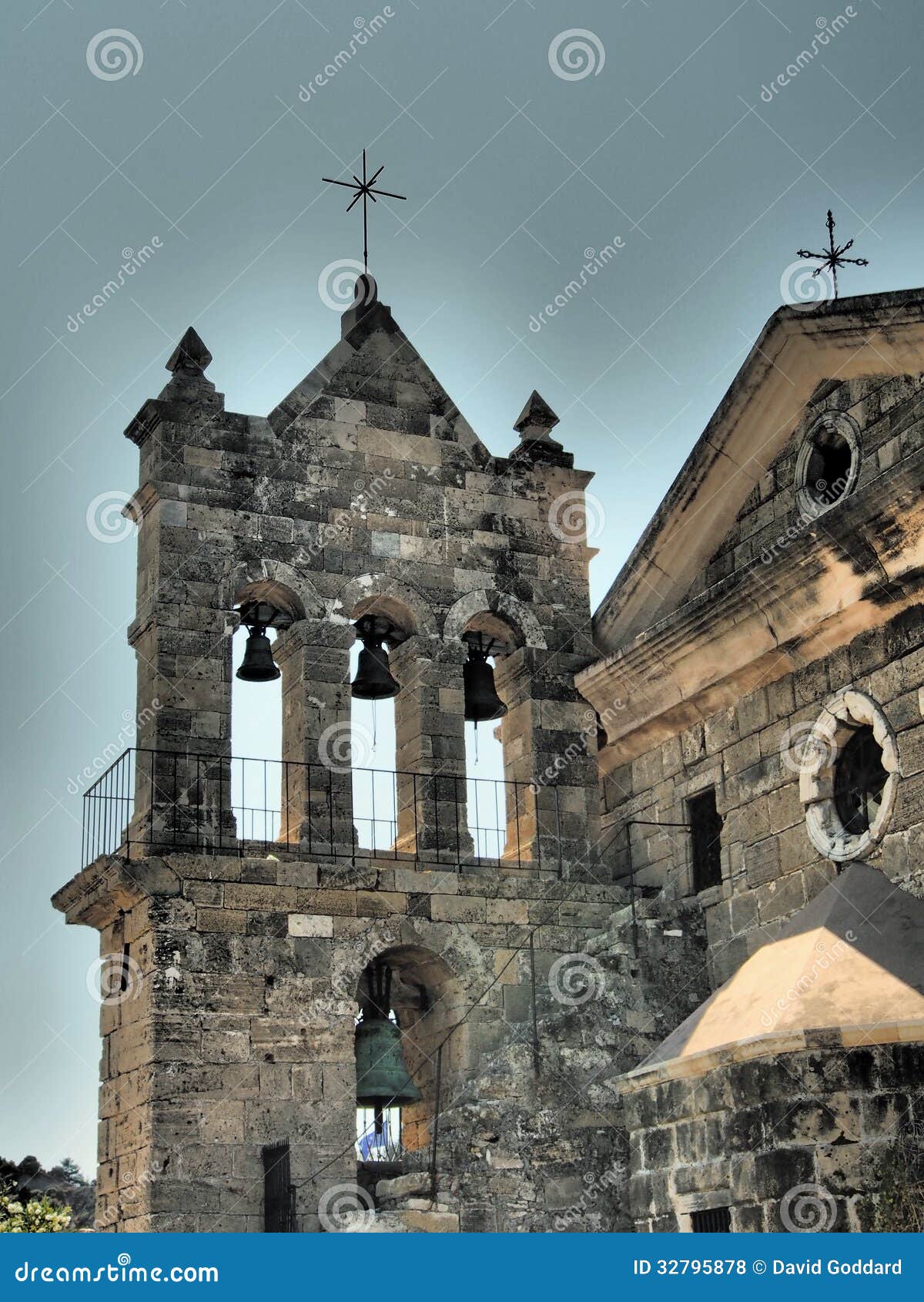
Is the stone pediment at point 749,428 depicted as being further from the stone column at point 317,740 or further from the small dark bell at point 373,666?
the stone column at point 317,740

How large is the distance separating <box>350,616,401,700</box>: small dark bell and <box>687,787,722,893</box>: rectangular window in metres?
2.68

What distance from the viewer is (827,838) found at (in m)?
12.6

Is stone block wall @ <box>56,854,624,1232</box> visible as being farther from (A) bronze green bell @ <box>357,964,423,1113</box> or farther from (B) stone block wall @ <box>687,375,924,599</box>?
(B) stone block wall @ <box>687,375,924,599</box>

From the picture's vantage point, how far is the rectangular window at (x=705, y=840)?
14.2 meters

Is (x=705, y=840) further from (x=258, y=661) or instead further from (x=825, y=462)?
(x=258, y=661)

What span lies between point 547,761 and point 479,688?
0.90 metres

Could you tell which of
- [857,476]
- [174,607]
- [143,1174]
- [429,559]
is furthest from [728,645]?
[143,1174]

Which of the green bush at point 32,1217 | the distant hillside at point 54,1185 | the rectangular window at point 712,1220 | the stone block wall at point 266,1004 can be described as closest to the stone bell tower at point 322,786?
the stone block wall at point 266,1004

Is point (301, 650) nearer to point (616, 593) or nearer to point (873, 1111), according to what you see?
point (616, 593)

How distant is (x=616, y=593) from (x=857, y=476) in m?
3.01

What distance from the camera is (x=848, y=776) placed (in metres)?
12.7

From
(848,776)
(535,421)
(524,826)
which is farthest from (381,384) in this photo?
(848,776)

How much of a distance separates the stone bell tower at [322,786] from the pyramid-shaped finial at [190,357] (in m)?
0.02

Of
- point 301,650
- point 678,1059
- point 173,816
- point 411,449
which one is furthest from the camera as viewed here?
point 411,449
